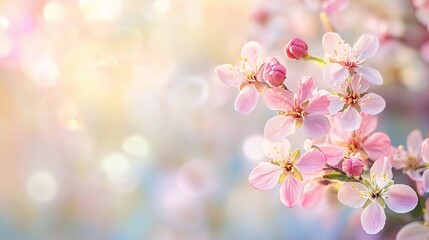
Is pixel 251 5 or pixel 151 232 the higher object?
pixel 251 5

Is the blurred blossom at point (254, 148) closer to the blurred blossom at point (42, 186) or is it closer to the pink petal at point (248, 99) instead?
the blurred blossom at point (42, 186)

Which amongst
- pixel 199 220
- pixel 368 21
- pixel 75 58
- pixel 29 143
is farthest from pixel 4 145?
pixel 368 21

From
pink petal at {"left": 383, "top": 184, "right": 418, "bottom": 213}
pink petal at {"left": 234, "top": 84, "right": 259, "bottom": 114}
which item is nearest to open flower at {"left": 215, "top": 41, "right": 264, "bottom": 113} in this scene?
pink petal at {"left": 234, "top": 84, "right": 259, "bottom": 114}

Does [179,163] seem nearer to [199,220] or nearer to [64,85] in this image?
[199,220]

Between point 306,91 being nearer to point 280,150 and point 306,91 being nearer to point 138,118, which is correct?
point 280,150

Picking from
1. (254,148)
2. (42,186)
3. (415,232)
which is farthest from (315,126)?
(42,186)
